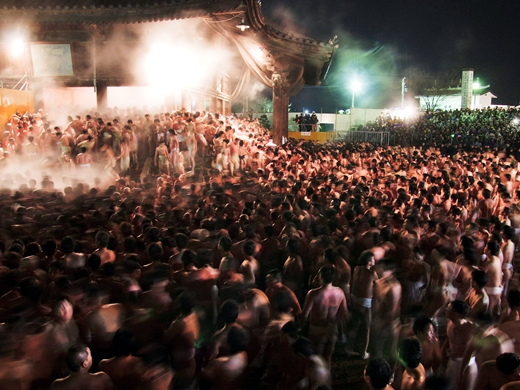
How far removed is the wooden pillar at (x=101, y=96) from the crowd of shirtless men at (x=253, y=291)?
309 inches

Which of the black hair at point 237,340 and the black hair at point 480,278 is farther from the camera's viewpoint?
the black hair at point 480,278

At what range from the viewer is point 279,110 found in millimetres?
19531

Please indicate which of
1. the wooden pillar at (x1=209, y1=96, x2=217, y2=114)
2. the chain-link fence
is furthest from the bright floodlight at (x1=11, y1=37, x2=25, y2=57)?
the chain-link fence

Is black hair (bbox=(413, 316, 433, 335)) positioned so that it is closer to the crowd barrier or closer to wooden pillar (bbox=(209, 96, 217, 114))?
wooden pillar (bbox=(209, 96, 217, 114))

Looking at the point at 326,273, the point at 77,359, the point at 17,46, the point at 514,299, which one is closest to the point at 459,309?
the point at 514,299

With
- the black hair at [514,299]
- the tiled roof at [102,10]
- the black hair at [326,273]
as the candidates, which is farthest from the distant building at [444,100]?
the black hair at [326,273]

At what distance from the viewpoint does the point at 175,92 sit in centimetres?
1772

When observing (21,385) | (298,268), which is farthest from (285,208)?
(21,385)

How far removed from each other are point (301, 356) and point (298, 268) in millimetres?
2179

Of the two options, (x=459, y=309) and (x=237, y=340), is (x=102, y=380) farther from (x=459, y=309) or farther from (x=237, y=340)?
(x=459, y=309)

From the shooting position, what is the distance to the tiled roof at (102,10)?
13.0 meters

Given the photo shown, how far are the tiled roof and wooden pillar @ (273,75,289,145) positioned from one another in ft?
18.5

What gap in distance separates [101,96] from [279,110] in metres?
6.97

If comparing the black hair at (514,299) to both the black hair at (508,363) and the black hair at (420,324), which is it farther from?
the black hair at (508,363)
